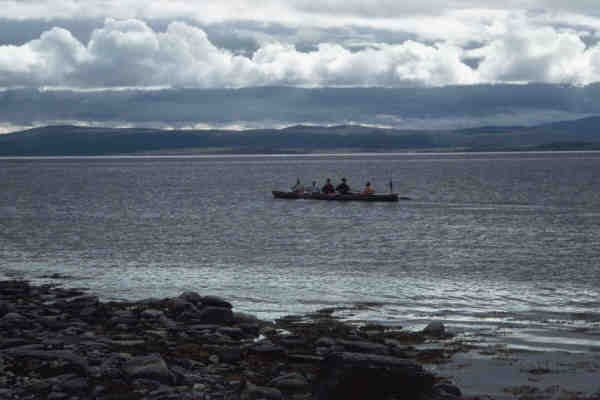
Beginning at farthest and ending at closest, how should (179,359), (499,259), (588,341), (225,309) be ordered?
(499,259) → (225,309) → (588,341) → (179,359)

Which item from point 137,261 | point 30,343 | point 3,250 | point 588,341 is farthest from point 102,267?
point 588,341

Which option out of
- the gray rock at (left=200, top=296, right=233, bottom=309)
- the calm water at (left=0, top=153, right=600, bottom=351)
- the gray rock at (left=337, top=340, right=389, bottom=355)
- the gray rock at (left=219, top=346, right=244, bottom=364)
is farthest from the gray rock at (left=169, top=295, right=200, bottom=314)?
the gray rock at (left=337, top=340, right=389, bottom=355)

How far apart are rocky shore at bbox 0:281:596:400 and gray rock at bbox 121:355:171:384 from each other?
0.02 meters

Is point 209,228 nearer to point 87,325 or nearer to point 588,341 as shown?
point 87,325

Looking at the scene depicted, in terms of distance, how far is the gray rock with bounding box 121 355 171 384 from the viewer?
45.3 feet

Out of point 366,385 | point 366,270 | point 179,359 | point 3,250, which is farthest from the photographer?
point 3,250

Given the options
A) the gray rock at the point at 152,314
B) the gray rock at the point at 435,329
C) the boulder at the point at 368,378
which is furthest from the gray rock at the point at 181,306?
the boulder at the point at 368,378

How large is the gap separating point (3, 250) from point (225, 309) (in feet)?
77.6

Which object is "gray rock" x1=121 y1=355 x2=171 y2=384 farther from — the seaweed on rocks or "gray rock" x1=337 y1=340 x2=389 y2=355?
"gray rock" x1=337 y1=340 x2=389 y2=355

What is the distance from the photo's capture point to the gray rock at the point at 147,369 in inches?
544

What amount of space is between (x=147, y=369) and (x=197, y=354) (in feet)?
7.55

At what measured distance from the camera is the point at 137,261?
3478cm

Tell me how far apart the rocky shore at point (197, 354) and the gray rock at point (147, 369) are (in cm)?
2

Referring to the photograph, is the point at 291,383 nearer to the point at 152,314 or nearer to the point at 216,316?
the point at 216,316
